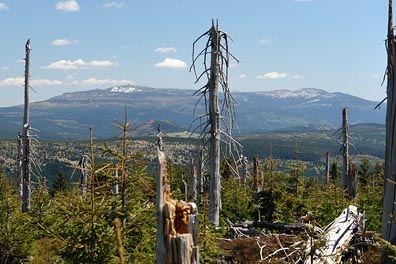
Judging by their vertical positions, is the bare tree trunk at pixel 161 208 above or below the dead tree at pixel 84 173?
above

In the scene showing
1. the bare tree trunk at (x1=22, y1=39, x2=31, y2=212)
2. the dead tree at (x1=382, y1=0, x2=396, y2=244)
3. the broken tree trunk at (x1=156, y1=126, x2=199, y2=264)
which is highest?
the dead tree at (x1=382, y1=0, x2=396, y2=244)

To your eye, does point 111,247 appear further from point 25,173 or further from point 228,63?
point 25,173

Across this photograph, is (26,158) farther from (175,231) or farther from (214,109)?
(175,231)

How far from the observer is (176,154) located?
144625 mm

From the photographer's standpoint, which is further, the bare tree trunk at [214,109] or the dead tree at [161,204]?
the bare tree trunk at [214,109]

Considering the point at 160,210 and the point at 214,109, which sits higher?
the point at 214,109

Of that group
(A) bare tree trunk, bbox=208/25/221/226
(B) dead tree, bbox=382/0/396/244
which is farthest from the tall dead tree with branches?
(B) dead tree, bbox=382/0/396/244

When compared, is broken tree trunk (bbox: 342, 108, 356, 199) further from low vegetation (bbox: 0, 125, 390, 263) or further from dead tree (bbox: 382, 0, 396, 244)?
dead tree (bbox: 382, 0, 396, 244)

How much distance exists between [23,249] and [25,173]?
8.49m

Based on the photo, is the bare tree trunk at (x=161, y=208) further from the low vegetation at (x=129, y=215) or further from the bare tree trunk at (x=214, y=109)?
the bare tree trunk at (x=214, y=109)

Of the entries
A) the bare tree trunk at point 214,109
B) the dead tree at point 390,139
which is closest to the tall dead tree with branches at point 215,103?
the bare tree trunk at point 214,109

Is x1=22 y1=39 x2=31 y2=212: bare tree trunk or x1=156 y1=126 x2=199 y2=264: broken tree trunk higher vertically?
x1=156 y1=126 x2=199 y2=264: broken tree trunk

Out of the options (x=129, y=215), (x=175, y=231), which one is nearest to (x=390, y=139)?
(x=175, y=231)

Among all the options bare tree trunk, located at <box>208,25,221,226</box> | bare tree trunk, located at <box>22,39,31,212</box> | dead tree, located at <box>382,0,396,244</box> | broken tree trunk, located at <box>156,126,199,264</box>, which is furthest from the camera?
bare tree trunk, located at <box>22,39,31,212</box>
